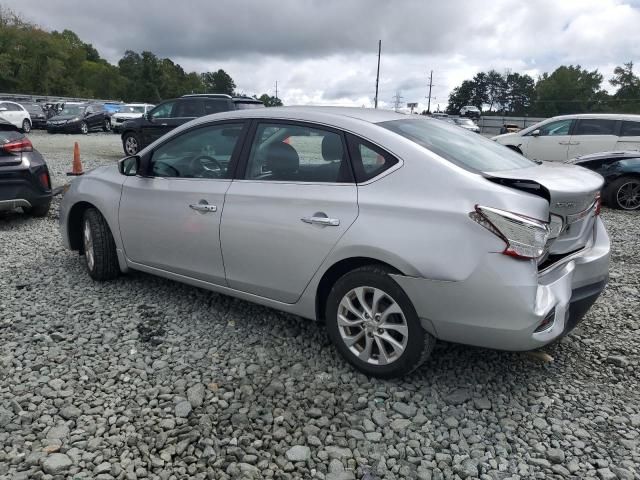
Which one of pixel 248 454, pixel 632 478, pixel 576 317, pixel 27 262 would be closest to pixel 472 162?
pixel 576 317

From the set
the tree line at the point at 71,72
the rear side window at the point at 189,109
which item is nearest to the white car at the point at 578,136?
the rear side window at the point at 189,109

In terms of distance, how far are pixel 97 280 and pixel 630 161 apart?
8.42 meters

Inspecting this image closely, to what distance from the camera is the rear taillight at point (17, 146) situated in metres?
6.32

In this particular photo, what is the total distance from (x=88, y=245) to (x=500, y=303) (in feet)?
11.9

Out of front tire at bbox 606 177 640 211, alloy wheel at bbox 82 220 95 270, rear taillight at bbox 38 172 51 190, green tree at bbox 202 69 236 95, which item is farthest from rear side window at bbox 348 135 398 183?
green tree at bbox 202 69 236 95

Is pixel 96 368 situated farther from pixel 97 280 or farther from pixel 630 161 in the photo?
pixel 630 161

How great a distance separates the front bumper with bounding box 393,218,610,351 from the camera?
2.52 meters

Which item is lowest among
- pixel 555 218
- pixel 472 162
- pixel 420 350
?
pixel 420 350

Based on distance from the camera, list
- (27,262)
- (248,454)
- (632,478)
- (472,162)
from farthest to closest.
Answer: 1. (27,262)
2. (472,162)
3. (248,454)
4. (632,478)

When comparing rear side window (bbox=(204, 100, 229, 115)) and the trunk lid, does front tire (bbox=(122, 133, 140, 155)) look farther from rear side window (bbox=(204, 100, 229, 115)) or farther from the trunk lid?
the trunk lid

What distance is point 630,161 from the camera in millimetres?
8539

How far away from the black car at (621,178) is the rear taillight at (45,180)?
27.2 feet

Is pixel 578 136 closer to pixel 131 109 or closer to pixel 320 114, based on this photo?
pixel 320 114

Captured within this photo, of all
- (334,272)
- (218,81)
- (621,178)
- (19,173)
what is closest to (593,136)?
(621,178)
